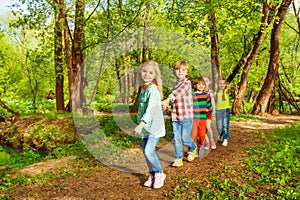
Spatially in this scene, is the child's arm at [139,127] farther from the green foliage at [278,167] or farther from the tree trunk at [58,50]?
the tree trunk at [58,50]

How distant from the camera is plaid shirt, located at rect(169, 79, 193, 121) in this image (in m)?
5.38

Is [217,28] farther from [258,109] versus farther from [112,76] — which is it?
[112,76]

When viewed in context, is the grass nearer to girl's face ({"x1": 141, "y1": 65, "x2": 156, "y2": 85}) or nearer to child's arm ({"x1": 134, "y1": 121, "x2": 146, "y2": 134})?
child's arm ({"x1": 134, "y1": 121, "x2": 146, "y2": 134})

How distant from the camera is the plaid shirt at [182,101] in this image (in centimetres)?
538

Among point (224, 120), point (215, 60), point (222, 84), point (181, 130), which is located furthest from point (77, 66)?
point (181, 130)

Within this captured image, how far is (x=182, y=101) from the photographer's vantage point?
546 cm

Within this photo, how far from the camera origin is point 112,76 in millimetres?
25844

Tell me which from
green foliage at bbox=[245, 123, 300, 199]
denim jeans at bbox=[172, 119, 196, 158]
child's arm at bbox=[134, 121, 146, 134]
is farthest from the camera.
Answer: denim jeans at bbox=[172, 119, 196, 158]

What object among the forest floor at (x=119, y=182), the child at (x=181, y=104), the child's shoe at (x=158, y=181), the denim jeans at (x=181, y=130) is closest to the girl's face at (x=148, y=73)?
the child at (x=181, y=104)

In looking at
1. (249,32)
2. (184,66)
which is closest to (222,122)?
(184,66)

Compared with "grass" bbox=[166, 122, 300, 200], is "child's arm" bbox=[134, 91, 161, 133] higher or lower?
higher

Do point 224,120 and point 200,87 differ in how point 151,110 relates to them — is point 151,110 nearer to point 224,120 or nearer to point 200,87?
point 200,87

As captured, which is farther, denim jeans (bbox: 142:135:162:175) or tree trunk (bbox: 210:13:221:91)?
tree trunk (bbox: 210:13:221:91)

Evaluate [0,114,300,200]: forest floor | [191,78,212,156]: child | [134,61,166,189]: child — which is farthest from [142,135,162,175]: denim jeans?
[191,78,212,156]: child
